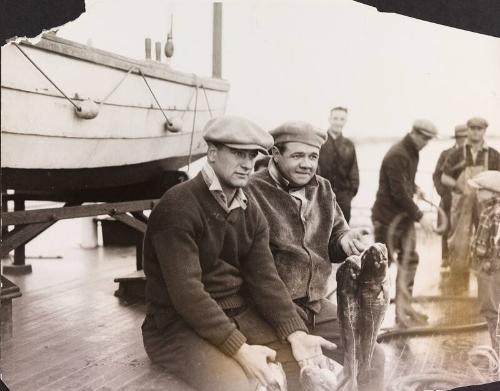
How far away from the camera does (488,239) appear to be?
3508 mm

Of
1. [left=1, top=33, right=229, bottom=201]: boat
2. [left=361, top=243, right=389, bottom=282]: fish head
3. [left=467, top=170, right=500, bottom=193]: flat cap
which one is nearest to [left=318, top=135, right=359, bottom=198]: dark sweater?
[left=361, top=243, right=389, bottom=282]: fish head

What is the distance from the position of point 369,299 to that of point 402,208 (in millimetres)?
479

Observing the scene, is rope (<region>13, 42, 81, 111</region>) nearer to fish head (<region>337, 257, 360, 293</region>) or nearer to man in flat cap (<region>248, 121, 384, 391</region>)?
man in flat cap (<region>248, 121, 384, 391</region>)

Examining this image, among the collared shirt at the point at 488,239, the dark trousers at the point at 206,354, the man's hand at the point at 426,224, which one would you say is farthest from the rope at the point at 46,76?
the collared shirt at the point at 488,239

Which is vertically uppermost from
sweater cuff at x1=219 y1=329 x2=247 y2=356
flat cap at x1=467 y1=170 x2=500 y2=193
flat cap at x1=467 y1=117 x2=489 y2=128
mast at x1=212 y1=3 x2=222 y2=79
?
mast at x1=212 y1=3 x2=222 y2=79

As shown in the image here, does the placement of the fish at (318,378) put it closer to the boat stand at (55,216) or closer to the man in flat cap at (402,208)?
the man in flat cap at (402,208)

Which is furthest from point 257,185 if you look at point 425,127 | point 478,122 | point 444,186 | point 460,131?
point 478,122

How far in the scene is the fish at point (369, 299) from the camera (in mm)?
2977

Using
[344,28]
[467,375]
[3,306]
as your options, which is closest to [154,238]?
[3,306]

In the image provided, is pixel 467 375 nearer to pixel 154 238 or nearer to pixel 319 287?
pixel 319 287

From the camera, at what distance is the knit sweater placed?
9.24 ft

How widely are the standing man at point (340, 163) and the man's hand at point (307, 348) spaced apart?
58cm

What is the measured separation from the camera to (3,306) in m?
2.84

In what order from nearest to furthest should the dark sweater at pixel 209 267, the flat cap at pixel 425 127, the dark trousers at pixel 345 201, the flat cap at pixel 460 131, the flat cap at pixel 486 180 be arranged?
1. the dark sweater at pixel 209 267
2. the dark trousers at pixel 345 201
3. the flat cap at pixel 425 127
4. the flat cap at pixel 460 131
5. the flat cap at pixel 486 180
